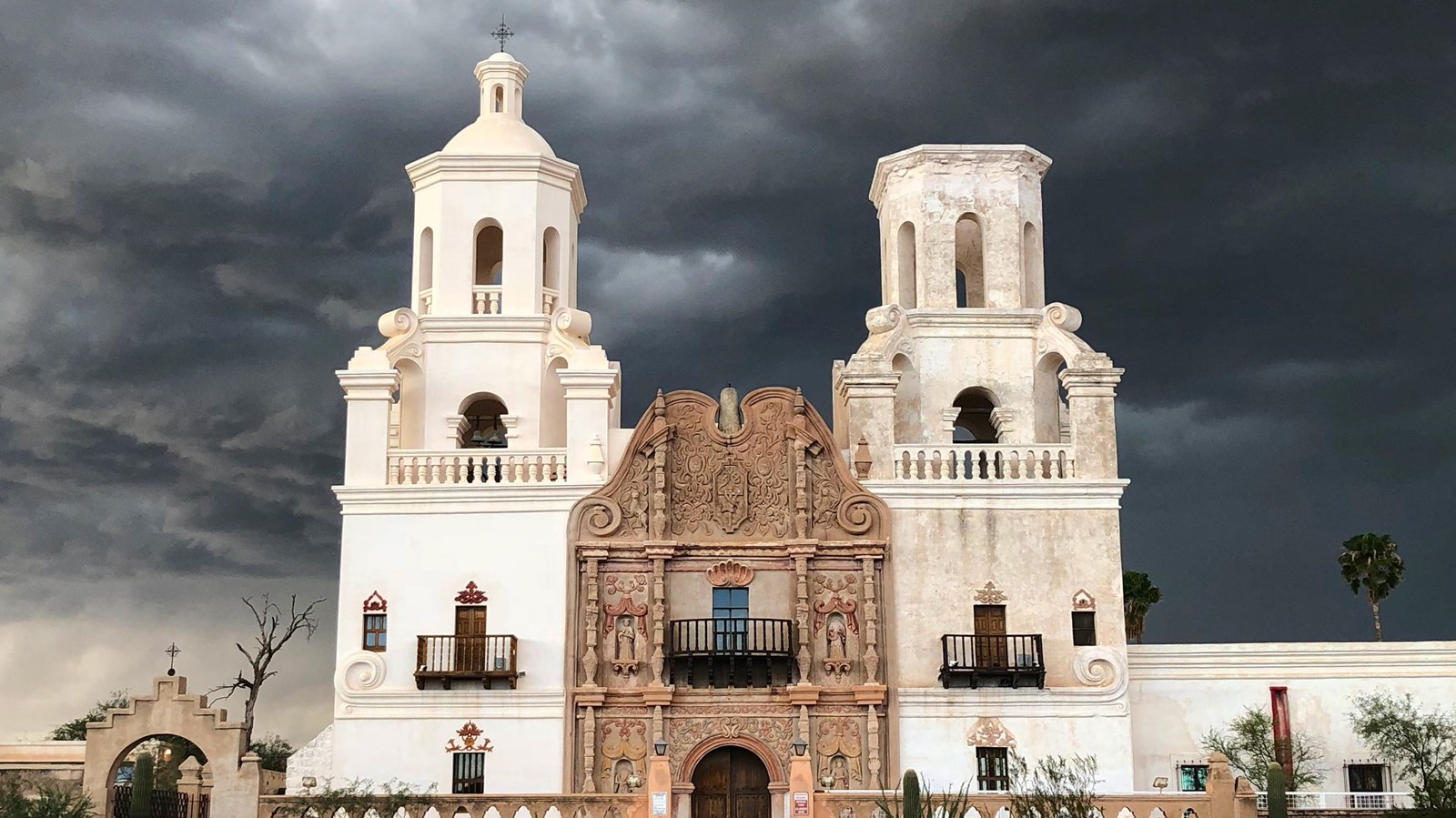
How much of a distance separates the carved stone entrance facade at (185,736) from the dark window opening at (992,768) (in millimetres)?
15036

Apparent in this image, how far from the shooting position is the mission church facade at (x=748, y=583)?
125 feet

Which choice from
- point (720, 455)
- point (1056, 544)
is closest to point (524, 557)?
point (720, 455)

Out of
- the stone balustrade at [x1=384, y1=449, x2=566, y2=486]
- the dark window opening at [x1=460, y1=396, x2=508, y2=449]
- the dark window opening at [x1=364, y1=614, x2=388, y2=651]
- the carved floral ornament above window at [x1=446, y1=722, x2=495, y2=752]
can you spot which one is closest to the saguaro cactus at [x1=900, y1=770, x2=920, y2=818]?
the carved floral ornament above window at [x1=446, y1=722, x2=495, y2=752]

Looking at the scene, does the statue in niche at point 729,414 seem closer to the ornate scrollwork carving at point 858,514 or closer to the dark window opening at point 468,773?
the ornate scrollwork carving at point 858,514

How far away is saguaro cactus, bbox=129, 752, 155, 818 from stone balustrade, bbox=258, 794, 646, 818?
3.59 m

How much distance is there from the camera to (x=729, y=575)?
39250 millimetres

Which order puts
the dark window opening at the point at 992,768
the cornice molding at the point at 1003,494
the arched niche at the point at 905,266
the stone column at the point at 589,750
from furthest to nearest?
the arched niche at the point at 905,266 → the cornice molding at the point at 1003,494 → the dark window opening at the point at 992,768 → the stone column at the point at 589,750

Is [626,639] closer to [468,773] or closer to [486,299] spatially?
[468,773]

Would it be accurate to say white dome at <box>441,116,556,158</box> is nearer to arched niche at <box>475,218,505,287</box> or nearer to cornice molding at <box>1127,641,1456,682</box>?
arched niche at <box>475,218,505,287</box>

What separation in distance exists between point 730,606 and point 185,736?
12.1m

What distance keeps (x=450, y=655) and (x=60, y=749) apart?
799 centimetres

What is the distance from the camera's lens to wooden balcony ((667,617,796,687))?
1506 inches

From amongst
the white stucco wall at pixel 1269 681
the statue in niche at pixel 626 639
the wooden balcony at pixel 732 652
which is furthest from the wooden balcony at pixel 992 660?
the statue in niche at pixel 626 639

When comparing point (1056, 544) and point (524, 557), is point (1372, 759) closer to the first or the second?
point (1056, 544)
